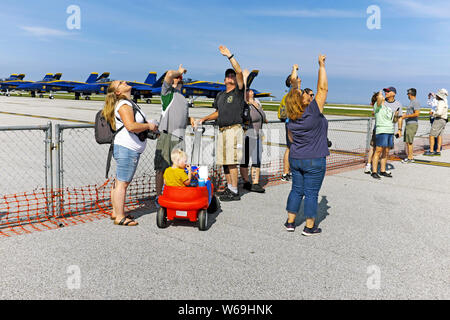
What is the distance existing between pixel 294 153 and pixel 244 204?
5.99 ft

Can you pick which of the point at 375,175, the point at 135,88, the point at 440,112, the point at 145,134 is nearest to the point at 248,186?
the point at 145,134

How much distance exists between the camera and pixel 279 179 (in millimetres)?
8086

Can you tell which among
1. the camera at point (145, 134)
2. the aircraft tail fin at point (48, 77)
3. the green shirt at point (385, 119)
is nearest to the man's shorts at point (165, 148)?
the camera at point (145, 134)

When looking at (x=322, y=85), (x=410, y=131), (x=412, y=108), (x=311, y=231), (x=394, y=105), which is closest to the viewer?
(x=322, y=85)

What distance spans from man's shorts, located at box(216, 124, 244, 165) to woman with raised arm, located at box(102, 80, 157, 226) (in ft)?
5.20

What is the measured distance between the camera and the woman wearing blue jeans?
4316 mm

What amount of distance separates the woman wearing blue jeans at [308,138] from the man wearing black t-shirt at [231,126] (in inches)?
54.6

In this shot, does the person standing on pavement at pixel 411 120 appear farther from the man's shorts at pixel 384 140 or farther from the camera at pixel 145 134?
the camera at pixel 145 134

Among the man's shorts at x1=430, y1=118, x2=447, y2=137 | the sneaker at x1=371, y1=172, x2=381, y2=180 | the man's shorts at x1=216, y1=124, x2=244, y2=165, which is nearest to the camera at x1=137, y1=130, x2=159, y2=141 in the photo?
the man's shorts at x1=216, y1=124, x2=244, y2=165

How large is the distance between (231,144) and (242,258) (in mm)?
2474

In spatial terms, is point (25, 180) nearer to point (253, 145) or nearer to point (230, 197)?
point (230, 197)

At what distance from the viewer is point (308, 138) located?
4395 mm

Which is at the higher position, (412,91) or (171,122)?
(412,91)
